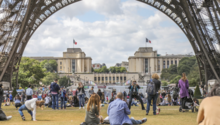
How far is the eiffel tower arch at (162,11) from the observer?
95.0ft

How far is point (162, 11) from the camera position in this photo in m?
37.0

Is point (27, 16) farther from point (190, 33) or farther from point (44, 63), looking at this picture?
point (44, 63)

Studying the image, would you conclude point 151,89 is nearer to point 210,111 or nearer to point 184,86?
point 184,86

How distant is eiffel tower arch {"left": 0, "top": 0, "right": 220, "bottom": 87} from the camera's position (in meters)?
29.0

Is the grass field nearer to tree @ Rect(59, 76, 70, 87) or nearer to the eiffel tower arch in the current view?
the eiffel tower arch

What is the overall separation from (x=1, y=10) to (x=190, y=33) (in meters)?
21.2

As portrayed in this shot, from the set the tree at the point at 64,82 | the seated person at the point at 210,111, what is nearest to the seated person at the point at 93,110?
the seated person at the point at 210,111

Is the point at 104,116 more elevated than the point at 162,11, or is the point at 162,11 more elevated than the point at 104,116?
the point at 162,11

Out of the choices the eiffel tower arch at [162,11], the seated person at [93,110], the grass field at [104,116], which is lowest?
the grass field at [104,116]

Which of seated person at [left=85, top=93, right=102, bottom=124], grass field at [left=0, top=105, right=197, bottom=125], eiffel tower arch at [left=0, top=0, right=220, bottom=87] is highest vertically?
eiffel tower arch at [left=0, top=0, right=220, bottom=87]

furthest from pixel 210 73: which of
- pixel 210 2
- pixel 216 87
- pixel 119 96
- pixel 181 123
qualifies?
pixel 216 87

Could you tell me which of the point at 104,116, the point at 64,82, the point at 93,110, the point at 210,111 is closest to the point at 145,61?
the point at 64,82

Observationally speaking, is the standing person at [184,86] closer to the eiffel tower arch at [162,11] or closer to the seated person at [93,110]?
the seated person at [93,110]

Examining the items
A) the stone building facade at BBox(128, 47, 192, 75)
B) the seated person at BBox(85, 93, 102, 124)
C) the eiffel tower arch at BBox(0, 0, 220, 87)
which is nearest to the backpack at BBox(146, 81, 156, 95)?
the seated person at BBox(85, 93, 102, 124)
